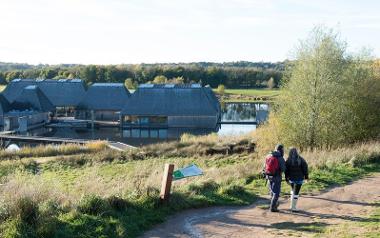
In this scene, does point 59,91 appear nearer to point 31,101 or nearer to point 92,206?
point 31,101

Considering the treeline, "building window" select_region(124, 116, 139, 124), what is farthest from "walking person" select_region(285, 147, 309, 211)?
the treeline

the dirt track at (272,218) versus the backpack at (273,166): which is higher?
the backpack at (273,166)

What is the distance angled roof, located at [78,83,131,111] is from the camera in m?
53.7

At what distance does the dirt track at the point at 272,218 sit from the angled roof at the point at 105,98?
44.8 meters

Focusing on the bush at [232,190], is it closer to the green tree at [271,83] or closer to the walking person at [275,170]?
the walking person at [275,170]

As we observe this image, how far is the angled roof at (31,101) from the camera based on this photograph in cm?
5017

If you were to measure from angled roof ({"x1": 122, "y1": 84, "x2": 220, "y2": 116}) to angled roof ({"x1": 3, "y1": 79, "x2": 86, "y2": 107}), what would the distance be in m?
10.6

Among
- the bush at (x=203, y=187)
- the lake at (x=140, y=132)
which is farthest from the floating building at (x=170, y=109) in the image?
the bush at (x=203, y=187)

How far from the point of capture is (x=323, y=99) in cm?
1975

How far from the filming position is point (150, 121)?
4953cm

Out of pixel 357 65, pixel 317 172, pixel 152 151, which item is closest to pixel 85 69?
pixel 152 151

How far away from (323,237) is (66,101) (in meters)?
53.7

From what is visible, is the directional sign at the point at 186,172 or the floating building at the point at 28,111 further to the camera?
the floating building at the point at 28,111

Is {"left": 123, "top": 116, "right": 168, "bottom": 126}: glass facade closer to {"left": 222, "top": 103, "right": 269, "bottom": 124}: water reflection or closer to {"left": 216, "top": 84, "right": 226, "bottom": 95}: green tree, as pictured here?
{"left": 222, "top": 103, "right": 269, "bottom": 124}: water reflection
